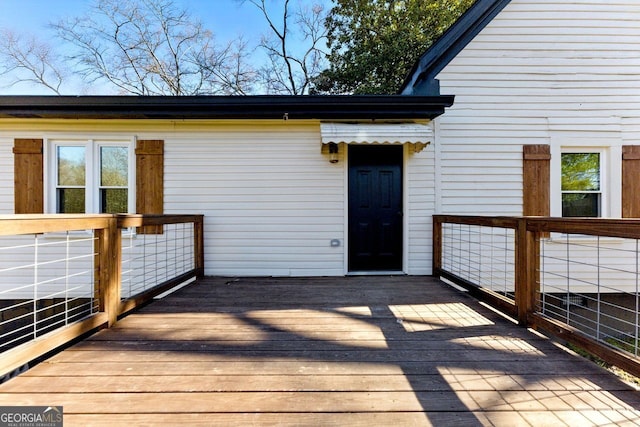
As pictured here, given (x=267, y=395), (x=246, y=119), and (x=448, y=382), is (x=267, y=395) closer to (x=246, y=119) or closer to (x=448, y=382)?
(x=448, y=382)

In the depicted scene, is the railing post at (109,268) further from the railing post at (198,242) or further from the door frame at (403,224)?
the door frame at (403,224)

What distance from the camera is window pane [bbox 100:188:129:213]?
4.80 metres

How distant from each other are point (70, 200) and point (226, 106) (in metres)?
2.75

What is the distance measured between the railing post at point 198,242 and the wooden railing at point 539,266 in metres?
3.45

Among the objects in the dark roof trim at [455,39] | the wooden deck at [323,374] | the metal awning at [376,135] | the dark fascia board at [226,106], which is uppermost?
the dark roof trim at [455,39]

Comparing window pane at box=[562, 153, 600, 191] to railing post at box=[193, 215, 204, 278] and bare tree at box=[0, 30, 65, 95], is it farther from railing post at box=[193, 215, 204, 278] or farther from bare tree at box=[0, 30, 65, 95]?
bare tree at box=[0, 30, 65, 95]

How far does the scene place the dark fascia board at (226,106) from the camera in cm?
433

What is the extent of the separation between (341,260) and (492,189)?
2530 mm

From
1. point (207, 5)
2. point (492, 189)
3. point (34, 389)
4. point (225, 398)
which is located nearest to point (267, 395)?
point (225, 398)

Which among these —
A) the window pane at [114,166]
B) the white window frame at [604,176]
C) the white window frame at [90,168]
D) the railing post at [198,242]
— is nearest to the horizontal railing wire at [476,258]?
the white window frame at [604,176]

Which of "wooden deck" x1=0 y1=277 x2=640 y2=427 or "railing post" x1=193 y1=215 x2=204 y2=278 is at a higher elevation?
"railing post" x1=193 y1=215 x2=204 y2=278

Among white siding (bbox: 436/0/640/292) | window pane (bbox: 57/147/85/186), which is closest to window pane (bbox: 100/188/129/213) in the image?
window pane (bbox: 57/147/85/186)

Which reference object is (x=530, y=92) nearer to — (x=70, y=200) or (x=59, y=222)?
(x=59, y=222)

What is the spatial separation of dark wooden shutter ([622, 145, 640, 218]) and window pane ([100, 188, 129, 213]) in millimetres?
7390
